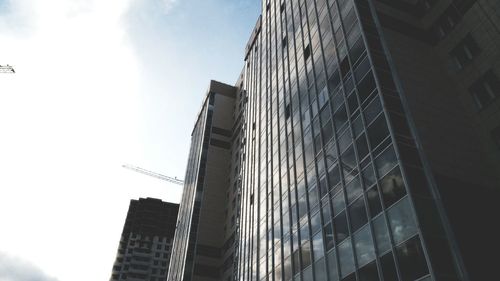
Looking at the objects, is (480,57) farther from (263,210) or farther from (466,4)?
(263,210)

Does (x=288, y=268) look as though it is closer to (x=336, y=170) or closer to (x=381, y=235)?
(x=336, y=170)

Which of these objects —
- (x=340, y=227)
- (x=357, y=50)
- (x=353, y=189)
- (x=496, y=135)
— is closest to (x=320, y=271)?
(x=340, y=227)

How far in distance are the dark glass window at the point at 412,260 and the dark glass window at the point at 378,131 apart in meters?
6.05

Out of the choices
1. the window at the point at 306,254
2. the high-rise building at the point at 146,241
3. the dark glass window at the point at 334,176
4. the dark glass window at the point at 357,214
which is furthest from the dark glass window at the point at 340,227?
the high-rise building at the point at 146,241

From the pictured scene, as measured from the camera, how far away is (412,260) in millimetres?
16797

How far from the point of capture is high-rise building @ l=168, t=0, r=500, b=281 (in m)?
17.8

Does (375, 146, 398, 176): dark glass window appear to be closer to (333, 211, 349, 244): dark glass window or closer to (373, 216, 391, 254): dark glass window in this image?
(373, 216, 391, 254): dark glass window

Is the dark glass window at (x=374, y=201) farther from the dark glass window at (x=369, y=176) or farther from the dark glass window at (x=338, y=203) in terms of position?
the dark glass window at (x=338, y=203)

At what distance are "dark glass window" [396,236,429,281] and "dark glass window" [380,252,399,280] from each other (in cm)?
50

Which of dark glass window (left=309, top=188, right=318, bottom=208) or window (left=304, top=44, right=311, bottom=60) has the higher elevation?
window (left=304, top=44, right=311, bottom=60)

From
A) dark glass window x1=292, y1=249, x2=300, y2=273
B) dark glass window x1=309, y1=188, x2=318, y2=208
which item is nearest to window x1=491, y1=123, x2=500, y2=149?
dark glass window x1=309, y1=188, x2=318, y2=208

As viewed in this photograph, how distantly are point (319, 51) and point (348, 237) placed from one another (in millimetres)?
16335

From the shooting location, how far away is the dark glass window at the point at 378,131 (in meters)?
21.0

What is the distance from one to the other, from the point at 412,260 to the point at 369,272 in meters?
3.02
